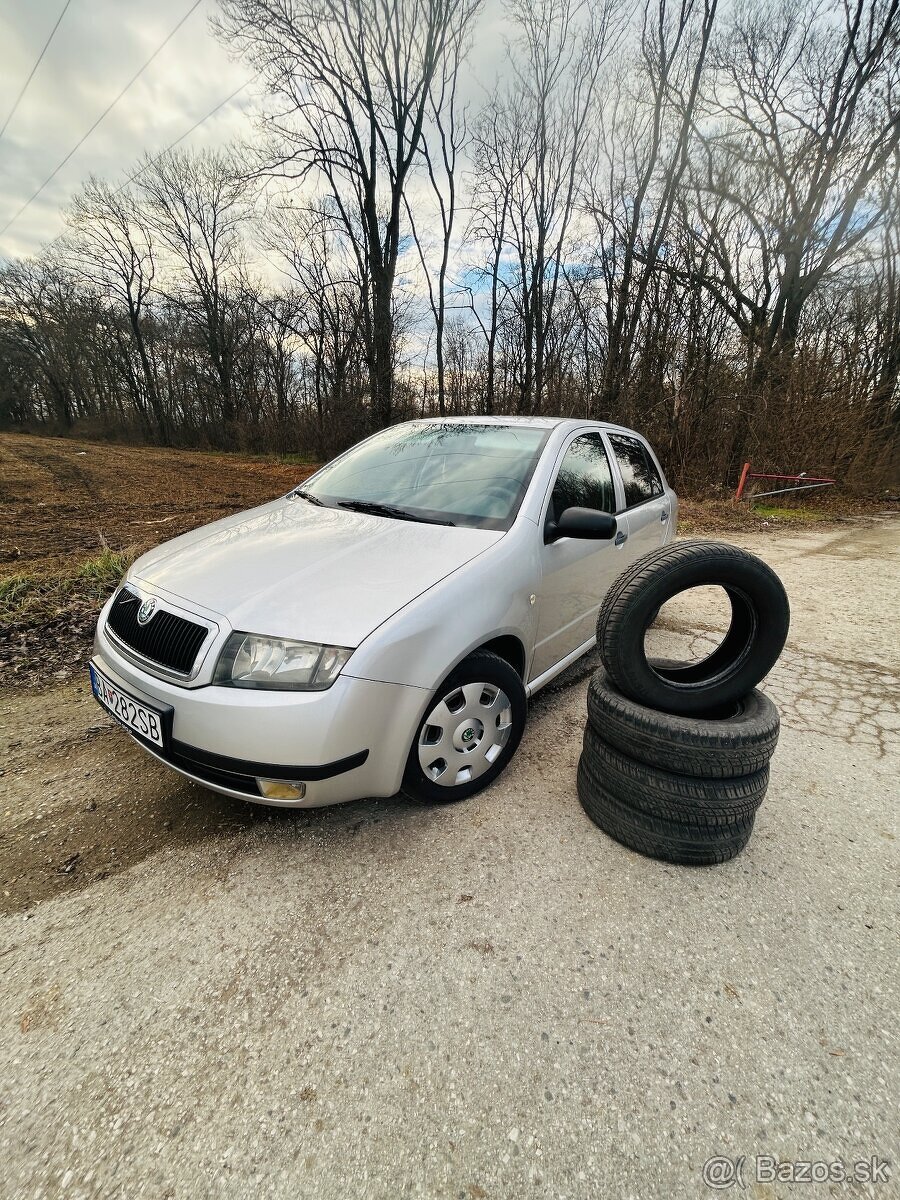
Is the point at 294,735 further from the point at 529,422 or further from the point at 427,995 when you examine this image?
the point at 529,422

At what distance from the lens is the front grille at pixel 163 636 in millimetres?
1776

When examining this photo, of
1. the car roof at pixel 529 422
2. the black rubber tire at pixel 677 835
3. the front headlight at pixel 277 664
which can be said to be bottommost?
the black rubber tire at pixel 677 835

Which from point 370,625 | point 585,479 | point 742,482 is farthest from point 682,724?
point 742,482

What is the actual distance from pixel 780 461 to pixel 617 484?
36.8 feet

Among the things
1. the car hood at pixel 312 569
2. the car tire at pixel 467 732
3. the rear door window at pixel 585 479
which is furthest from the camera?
the rear door window at pixel 585 479

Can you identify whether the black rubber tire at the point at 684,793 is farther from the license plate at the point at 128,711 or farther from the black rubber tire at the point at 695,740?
the license plate at the point at 128,711

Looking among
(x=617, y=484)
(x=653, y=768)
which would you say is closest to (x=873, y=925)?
(x=653, y=768)

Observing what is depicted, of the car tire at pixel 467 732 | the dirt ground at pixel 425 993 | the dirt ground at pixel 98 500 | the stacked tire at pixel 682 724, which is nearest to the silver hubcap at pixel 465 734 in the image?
the car tire at pixel 467 732

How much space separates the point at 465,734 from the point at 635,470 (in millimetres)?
2447

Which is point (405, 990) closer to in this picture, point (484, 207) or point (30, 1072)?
point (30, 1072)

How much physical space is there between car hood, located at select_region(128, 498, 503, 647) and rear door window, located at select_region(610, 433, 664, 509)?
1.56m

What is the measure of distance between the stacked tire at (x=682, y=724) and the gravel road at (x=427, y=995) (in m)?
0.16

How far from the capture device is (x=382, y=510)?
8.43ft

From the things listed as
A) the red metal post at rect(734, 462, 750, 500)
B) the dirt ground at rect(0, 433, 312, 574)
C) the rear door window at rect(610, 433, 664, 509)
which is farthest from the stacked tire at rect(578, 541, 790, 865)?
the red metal post at rect(734, 462, 750, 500)
